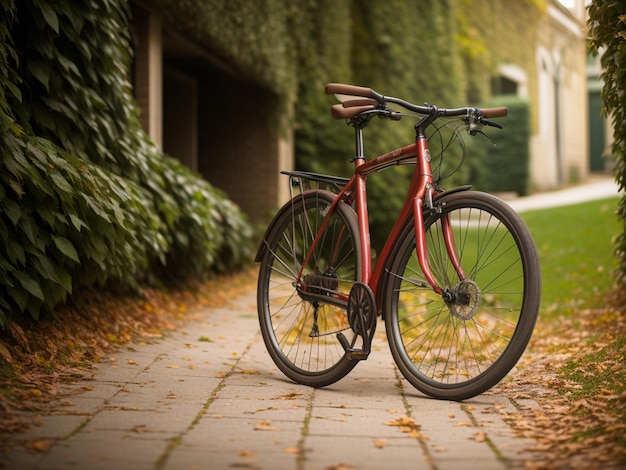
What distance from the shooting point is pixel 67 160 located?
13.8ft

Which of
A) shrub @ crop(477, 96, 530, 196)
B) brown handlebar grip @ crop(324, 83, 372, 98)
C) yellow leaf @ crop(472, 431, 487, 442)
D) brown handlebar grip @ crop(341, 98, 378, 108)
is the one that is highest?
shrub @ crop(477, 96, 530, 196)

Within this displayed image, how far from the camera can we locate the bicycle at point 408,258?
11.0 ft

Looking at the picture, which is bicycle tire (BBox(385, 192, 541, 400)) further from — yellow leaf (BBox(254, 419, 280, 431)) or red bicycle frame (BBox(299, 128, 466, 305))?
yellow leaf (BBox(254, 419, 280, 431))

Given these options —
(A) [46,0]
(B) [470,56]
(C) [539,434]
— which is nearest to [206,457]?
(C) [539,434]

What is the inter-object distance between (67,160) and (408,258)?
1.70m

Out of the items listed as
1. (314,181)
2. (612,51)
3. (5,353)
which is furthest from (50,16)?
(612,51)

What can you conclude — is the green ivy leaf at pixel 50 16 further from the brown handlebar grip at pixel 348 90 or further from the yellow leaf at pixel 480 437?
the yellow leaf at pixel 480 437

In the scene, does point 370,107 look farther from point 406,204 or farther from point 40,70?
point 40,70

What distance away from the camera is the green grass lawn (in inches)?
273

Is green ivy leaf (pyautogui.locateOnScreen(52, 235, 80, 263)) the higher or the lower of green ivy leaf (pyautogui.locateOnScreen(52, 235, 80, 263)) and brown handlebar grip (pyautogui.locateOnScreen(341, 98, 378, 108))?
the lower

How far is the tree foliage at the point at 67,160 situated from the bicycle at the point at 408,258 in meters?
0.86

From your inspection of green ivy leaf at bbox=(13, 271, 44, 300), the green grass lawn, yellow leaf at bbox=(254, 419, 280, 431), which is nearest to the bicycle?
yellow leaf at bbox=(254, 419, 280, 431)

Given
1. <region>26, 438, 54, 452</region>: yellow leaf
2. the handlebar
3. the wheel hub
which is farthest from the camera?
the handlebar

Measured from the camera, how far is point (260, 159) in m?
9.98
